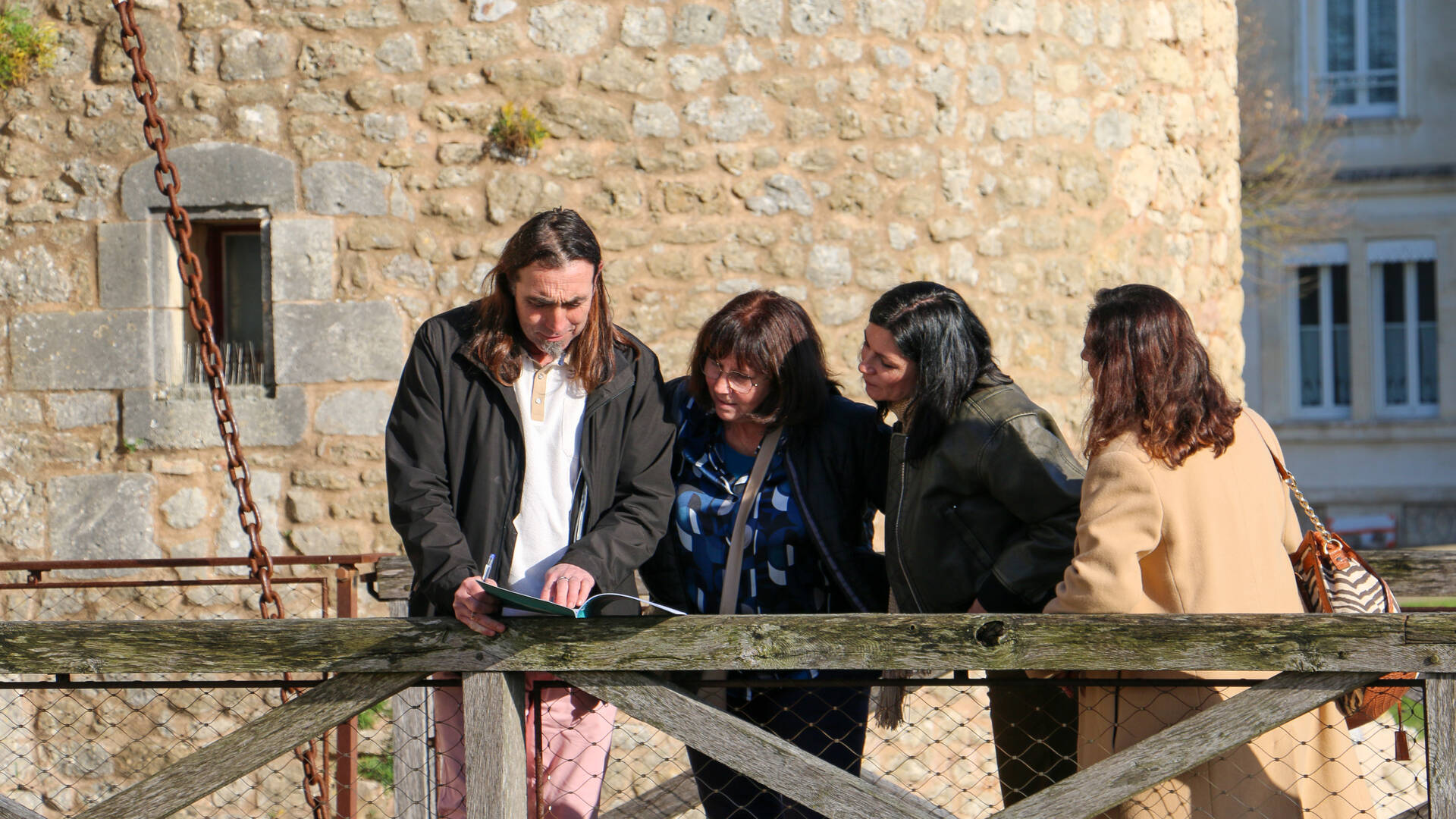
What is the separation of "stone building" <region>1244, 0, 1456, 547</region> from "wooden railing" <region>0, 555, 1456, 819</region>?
10.8 metres

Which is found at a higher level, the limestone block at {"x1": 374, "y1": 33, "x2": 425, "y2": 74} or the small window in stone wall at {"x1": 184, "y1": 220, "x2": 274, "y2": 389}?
the limestone block at {"x1": 374, "y1": 33, "x2": 425, "y2": 74}

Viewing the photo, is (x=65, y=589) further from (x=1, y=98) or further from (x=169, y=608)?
(x=1, y=98)

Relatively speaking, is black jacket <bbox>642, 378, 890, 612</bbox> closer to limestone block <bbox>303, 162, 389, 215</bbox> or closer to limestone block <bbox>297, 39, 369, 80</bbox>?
limestone block <bbox>303, 162, 389, 215</bbox>

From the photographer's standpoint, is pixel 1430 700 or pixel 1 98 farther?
pixel 1 98

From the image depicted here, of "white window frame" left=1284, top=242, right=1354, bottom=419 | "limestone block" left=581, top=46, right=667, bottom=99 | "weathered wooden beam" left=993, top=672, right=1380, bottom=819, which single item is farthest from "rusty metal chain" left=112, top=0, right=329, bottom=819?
"white window frame" left=1284, top=242, right=1354, bottom=419

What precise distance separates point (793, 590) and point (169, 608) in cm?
295

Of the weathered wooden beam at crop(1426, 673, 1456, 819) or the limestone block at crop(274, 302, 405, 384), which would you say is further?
the limestone block at crop(274, 302, 405, 384)

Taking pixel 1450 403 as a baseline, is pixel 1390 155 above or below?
above

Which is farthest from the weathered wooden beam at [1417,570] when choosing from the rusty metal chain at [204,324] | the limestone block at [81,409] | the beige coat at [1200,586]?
the limestone block at [81,409]

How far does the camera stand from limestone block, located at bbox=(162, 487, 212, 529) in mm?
4500

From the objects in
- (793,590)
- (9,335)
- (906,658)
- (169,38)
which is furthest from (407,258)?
(906,658)

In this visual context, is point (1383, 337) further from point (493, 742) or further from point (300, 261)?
point (493, 742)

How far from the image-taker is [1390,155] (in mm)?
12289

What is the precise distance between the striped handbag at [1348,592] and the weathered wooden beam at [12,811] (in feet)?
7.71
